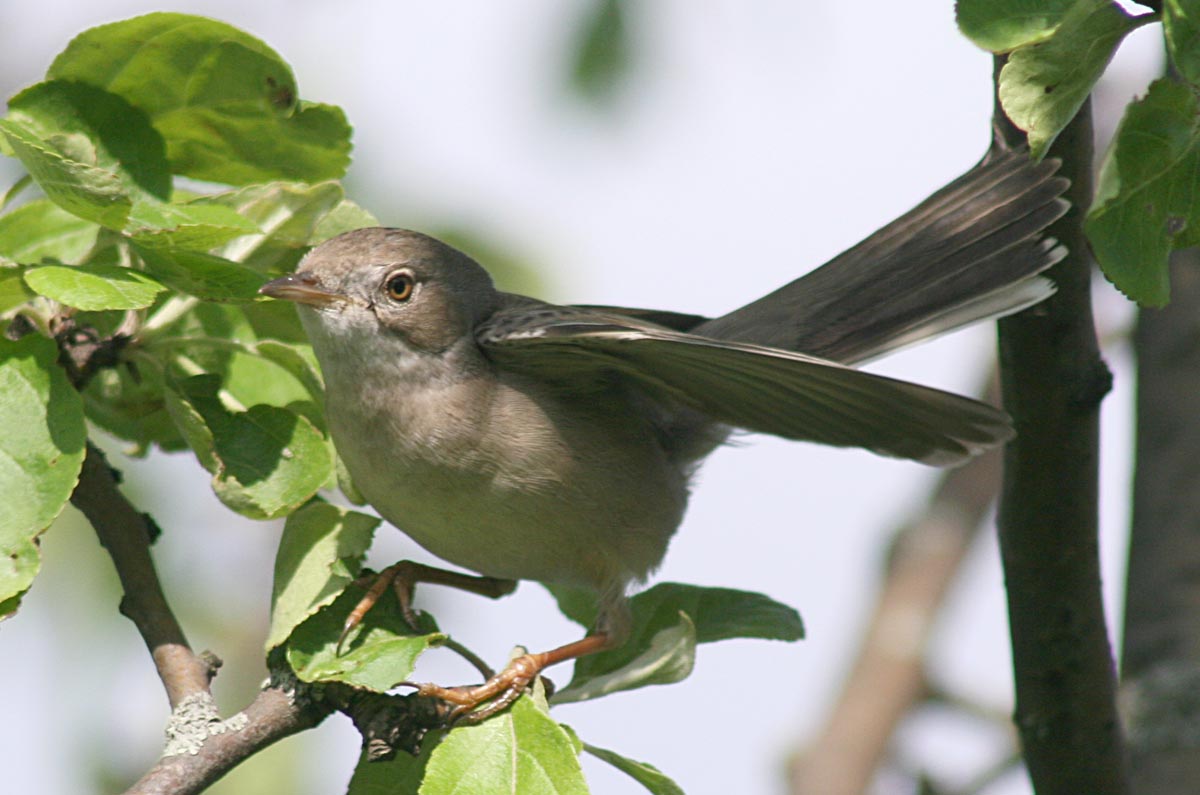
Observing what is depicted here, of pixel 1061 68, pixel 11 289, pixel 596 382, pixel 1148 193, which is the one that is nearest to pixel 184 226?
pixel 11 289

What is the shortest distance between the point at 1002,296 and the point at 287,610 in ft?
5.62

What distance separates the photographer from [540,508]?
347cm

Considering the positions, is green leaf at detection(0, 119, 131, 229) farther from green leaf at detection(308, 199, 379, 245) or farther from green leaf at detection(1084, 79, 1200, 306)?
green leaf at detection(1084, 79, 1200, 306)

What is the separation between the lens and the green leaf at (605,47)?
4137 millimetres

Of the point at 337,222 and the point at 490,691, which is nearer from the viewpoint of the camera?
the point at 490,691

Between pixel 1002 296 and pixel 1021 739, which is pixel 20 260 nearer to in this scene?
pixel 1002 296

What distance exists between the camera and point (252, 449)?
285 centimetres

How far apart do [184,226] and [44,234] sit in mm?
601

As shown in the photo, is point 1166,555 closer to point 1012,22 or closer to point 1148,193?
point 1148,193

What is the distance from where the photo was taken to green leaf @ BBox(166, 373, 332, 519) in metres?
2.80

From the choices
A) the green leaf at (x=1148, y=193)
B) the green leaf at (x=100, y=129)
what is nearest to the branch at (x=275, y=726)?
the green leaf at (x=100, y=129)

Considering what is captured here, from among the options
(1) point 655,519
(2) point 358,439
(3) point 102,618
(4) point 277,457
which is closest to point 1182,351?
(1) point 655,519

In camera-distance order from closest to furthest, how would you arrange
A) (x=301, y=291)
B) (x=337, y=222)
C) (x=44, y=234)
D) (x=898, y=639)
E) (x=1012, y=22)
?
(x=1012, y=22) → (x=44, y=234) → (x=337, y=222) → (x=301, y=291) → (x=898, y=639)

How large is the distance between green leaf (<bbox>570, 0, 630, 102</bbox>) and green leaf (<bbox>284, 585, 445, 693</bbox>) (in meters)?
1.97
